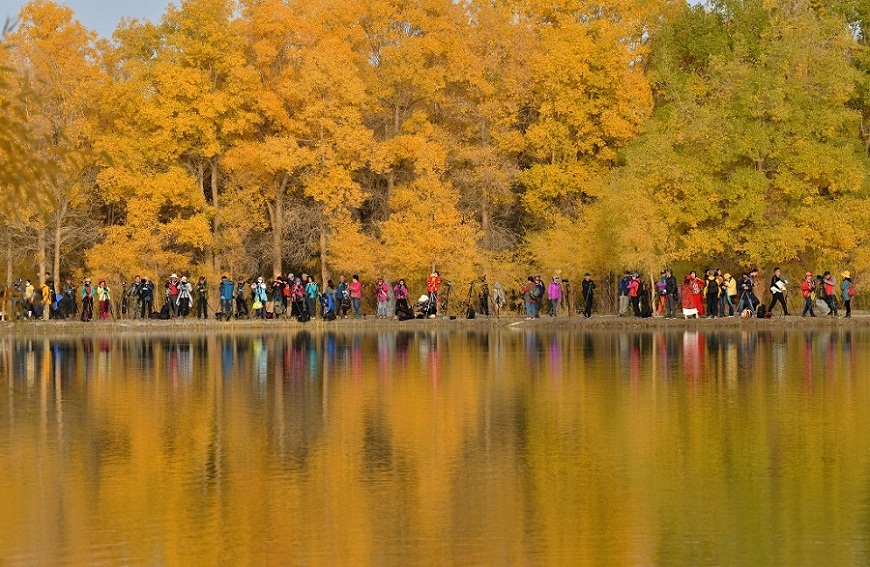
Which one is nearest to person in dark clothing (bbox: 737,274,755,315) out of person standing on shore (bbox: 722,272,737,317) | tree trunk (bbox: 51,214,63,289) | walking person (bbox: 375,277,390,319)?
person standing on shore (bbox: 722,272,737,317)

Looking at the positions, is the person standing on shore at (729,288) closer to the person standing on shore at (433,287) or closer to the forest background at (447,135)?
the forest background at (447,135)

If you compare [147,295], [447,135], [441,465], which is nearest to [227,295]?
[147,295]

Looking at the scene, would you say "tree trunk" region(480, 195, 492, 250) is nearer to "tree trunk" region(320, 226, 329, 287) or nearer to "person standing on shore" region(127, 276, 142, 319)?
A: "tree trunk" region(320, 226, 329, 287)

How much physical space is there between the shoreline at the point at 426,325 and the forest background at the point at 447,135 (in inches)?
245

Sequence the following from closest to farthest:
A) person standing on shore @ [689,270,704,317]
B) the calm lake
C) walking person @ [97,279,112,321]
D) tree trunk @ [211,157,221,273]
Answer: the calm lake
person standing on shore @ [689,270,704,317]
walking person @ [97,279,112,321]
tree trunk @ [211,157,221,273]

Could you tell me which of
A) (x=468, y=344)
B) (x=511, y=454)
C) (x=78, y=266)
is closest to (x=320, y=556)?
(x=511, y=454)

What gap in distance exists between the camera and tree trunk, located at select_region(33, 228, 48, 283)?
68125 mm

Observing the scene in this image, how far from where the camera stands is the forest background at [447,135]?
6391 cm

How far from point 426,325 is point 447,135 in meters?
14.2

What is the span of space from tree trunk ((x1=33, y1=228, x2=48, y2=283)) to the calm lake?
1371 inches

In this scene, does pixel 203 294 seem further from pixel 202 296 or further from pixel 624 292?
pixel 624 292

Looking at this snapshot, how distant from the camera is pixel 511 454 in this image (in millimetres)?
19344

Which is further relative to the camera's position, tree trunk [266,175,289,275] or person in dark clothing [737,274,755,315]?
tree trunk [266,175,289,275]

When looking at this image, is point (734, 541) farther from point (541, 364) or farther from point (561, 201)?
point (561, 201)
